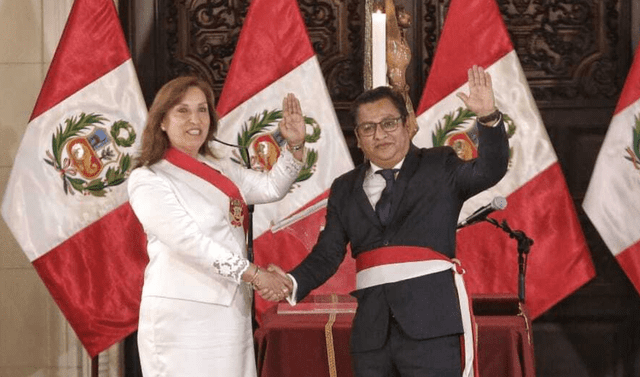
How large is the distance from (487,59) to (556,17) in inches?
21.5

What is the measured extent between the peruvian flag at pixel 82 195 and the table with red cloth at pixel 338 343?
1223mm

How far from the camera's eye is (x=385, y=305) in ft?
8.87

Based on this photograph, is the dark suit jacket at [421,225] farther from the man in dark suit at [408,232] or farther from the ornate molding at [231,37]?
the ornate molding at [231,37]

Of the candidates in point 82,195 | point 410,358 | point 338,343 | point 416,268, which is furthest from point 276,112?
point 410,358

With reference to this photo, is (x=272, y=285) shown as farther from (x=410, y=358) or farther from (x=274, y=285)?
(x=410, y=358)

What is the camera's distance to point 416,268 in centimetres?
271

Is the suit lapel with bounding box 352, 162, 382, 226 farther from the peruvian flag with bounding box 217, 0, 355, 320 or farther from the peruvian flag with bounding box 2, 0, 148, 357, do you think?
the peruvian flag with bounding box 2, 0, 148, 357

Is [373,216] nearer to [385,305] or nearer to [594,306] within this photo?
[385,305]

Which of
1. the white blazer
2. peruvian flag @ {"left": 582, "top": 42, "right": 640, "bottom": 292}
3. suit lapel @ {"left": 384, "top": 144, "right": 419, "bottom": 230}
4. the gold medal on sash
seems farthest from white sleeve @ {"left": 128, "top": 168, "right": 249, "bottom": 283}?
peruvian flag @ {"left": 582, "top": 42, "right": 640, "bottom": 292}

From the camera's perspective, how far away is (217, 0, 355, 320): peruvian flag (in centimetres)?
445

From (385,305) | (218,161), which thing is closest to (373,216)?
(385,305)

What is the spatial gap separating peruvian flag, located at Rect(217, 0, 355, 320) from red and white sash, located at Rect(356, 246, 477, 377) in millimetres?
1696

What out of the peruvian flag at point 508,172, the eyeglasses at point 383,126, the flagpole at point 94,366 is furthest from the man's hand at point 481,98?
the flagpole at point 94,366

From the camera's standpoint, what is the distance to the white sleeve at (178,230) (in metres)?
2.83
